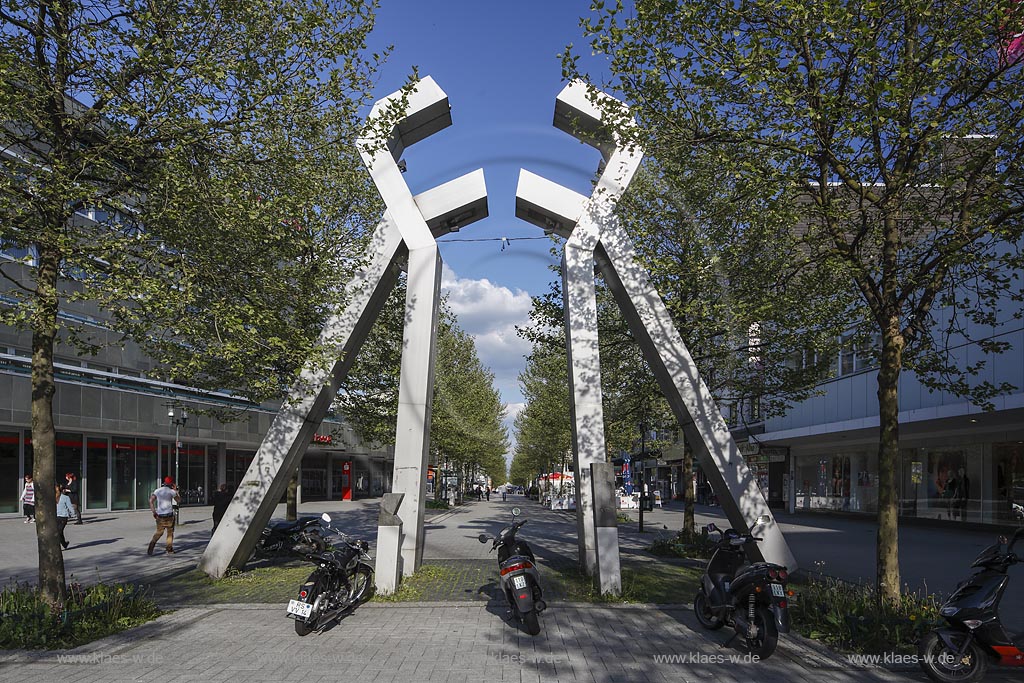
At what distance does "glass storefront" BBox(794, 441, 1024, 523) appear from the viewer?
26469mm

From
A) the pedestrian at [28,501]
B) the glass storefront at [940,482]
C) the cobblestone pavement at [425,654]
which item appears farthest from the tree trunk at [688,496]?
the pedestrian at [28,501]

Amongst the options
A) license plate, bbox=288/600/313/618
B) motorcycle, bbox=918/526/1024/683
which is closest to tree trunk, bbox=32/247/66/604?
license plate, bbox=288/600/313/618

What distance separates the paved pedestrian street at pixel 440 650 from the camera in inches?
285

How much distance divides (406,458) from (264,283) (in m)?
3.74

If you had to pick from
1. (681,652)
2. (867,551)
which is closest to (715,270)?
(681,652)

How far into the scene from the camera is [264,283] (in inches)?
429

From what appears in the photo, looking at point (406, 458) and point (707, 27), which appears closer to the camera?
point (707, 27)

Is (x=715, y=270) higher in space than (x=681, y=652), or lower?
higher

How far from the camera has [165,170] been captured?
956 cm

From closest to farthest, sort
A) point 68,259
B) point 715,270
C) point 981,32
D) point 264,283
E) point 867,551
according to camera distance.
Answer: point 981,32 < point 68,259 < point 264,283 < point 715,270 < point 867,551

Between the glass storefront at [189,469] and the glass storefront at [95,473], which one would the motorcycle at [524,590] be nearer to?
the glass storefront at [95,473]

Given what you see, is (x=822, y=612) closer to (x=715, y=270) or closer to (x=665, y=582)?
(x=665, y=582)

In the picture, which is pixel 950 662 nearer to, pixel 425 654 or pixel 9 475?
pixel 425 654

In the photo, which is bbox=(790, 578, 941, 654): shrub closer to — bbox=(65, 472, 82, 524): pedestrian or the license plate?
the license plate
